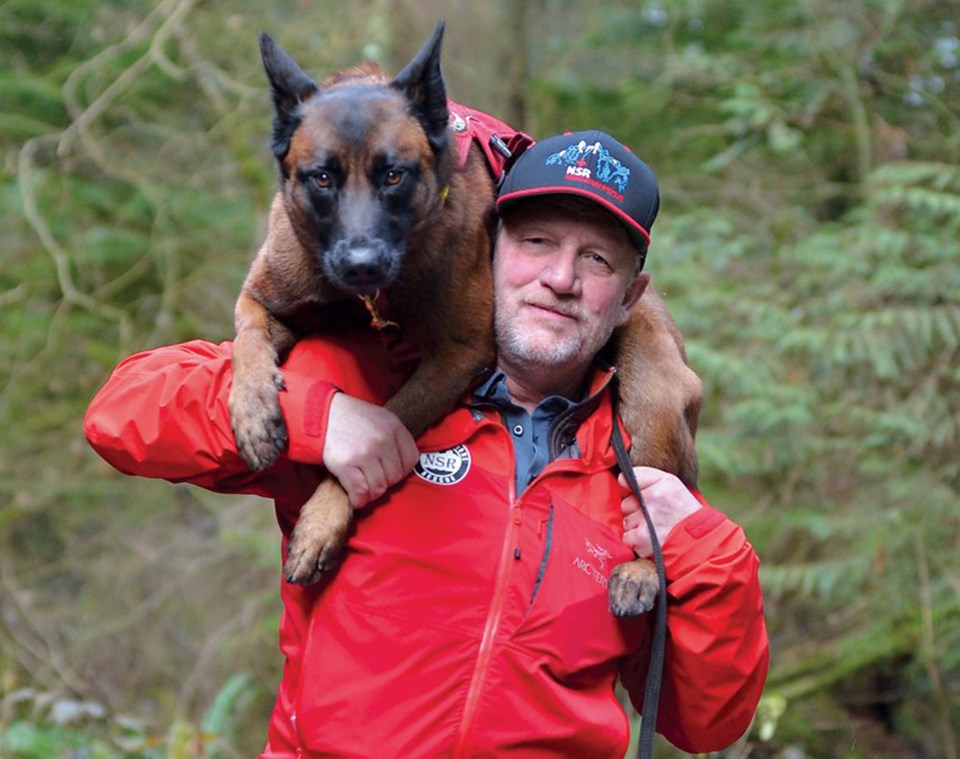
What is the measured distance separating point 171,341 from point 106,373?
608mm

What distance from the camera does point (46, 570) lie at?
826cm

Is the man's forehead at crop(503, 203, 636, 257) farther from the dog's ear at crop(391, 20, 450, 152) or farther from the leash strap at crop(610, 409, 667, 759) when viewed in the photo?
the leash strap at crop(610, 409, 667, 759)

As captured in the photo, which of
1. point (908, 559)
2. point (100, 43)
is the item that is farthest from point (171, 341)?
point (908, 559)

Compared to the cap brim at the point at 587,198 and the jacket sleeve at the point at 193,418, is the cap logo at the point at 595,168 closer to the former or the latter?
the cap brim at the point at 587,198

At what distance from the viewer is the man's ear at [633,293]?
10.9ft

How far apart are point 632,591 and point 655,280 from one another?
338cm

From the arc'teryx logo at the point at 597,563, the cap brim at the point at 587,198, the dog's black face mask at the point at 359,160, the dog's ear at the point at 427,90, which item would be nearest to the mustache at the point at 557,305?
the cap brim at the point at 587,198

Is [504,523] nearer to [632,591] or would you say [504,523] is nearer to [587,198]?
[632,591]

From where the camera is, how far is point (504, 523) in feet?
8.95

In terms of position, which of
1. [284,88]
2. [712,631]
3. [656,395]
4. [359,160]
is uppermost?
[284,88]

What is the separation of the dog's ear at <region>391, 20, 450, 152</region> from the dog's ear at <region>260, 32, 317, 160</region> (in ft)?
0.81

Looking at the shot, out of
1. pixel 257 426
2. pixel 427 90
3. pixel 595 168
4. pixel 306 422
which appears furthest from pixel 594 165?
pixel 257 426

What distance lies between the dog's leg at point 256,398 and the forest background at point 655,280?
9.87 ft

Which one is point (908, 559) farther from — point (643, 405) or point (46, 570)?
point (46, 570)
